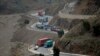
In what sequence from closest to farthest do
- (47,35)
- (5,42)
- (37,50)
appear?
(37,50) → (47,35) → (5,42)

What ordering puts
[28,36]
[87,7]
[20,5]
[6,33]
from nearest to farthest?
[87,7], [28,36], [6,33], [20,5]

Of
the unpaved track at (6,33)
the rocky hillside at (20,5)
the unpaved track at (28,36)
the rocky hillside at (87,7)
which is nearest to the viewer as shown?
the rocky hillside at (87,7)

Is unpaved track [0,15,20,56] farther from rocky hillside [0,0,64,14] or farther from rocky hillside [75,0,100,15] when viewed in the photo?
rocky hillside [75,0,100,15]

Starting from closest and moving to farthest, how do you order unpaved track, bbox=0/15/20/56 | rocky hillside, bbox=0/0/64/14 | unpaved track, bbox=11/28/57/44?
unpaved track, bbox=0/15/20/56 → unpaved track, bbox=11/28/57/44 → rocky hillside, bbox=0/0/64/14

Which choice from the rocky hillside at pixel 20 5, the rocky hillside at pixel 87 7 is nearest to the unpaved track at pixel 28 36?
the rocky hillside at pixel 87 7

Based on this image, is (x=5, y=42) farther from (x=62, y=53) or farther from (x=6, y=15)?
(x=6, y=15)

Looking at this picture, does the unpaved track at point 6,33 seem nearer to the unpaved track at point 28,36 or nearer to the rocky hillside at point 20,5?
the unpaved track at point 28,36

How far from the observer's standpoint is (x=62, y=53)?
38.4m

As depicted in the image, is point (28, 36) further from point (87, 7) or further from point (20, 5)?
point (20, 5)

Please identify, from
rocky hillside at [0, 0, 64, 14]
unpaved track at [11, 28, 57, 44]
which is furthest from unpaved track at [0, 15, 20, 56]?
rocky hillside at [0, 0, 64, 14]

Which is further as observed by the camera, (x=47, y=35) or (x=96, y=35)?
(x=47, y=35)

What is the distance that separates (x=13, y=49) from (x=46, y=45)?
9.86m

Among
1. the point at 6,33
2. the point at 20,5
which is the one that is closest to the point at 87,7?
the point at 6,33

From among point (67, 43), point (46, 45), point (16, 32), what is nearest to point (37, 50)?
point (46, 45)
